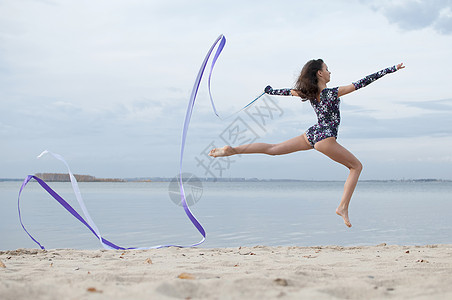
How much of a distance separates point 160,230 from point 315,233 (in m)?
3.54

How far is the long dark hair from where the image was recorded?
539 cm

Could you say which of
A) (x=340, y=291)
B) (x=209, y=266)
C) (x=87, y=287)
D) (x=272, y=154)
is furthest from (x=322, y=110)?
(x=87, y=287)

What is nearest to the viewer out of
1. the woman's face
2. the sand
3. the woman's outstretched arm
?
the sand

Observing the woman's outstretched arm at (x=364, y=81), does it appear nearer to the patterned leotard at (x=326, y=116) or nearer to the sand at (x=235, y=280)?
the patterned leotard at (x=326, y=116)

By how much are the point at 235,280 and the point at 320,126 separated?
2418 mm

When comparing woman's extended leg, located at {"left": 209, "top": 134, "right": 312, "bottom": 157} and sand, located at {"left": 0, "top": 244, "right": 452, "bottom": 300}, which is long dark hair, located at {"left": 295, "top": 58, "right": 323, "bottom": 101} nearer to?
woman's extended leg, located at {"left": 209, "top": 134, "right": 312, "bottom": 157}

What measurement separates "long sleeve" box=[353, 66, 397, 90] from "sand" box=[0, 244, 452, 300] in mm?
1856

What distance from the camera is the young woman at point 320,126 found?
5.17m

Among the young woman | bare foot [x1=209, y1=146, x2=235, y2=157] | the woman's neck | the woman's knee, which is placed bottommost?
the woman's knee

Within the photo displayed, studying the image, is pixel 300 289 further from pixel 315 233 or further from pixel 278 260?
pixel 315 233

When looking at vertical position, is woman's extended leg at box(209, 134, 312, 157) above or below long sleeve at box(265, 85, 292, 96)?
below

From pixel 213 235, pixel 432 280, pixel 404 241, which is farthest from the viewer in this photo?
pixel 213 235

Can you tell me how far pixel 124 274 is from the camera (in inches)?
152

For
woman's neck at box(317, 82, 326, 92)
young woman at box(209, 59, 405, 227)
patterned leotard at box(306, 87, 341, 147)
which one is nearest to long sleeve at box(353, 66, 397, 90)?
young woman at box(209, 59, 405, 227)
